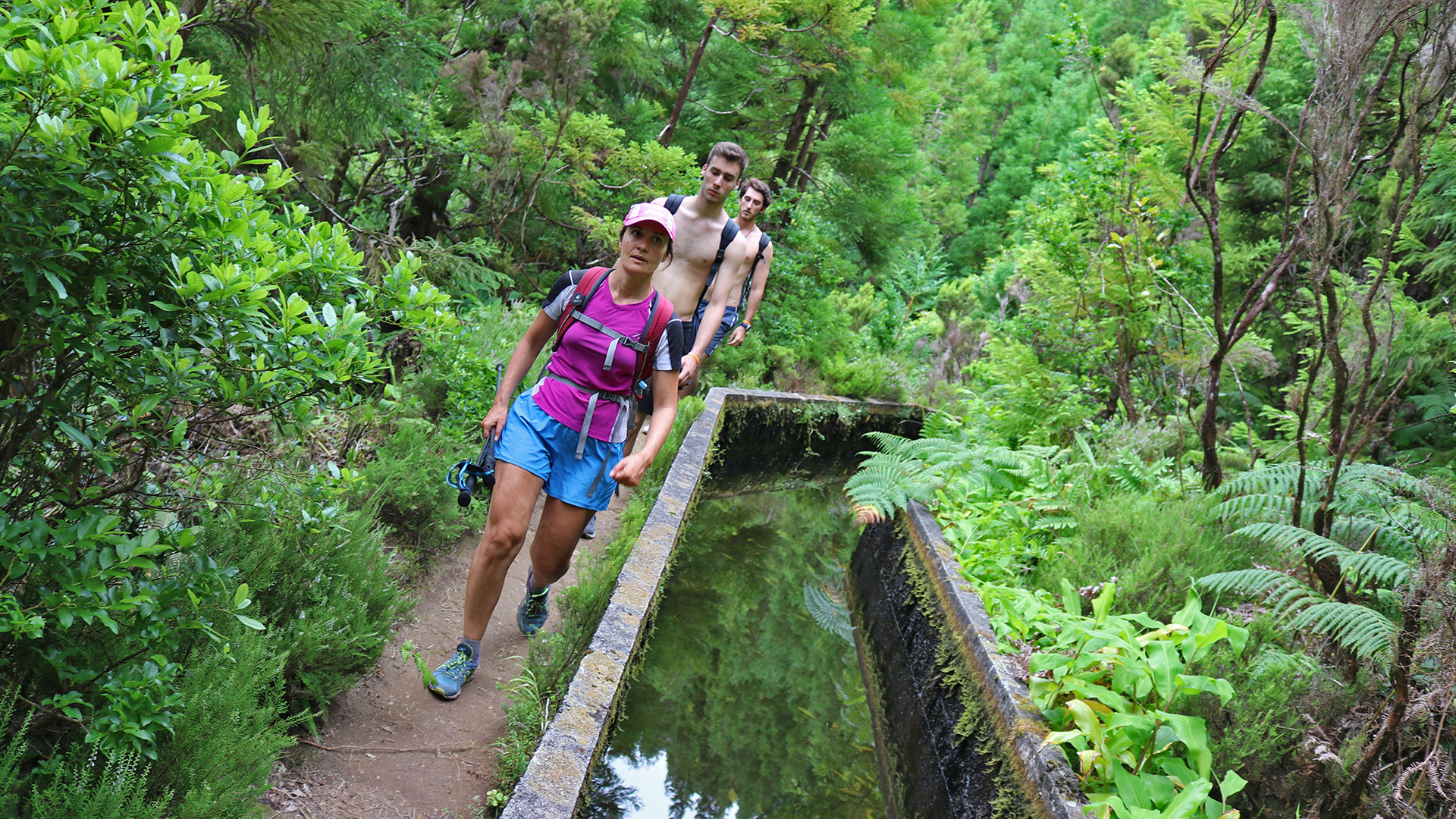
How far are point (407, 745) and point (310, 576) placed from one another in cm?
71

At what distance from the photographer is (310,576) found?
10.7 feet

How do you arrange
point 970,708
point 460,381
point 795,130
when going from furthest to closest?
point 795,130, point 460,381, point 970,708

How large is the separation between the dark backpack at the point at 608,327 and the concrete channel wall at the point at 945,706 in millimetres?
2125

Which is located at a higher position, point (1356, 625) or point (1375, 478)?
point (1375, 478)

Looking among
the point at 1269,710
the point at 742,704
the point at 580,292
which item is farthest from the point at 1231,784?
the point at 580,292

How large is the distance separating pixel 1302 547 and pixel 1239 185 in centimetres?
1007

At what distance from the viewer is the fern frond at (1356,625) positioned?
3.52 meters

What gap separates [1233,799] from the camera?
11.8 feet

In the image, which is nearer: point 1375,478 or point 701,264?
point 1375,478

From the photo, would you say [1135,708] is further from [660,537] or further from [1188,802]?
[660,537]

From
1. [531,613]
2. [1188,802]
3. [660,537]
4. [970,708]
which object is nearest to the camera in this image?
[1188,802]

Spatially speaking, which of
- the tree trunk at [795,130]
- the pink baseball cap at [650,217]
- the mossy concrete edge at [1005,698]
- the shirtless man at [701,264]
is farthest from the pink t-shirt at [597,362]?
the tree trunk at [795,130]

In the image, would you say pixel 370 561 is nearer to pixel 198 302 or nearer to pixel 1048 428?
pixel 198 302

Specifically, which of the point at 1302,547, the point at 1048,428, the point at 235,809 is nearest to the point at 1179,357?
the point at 1048,428
